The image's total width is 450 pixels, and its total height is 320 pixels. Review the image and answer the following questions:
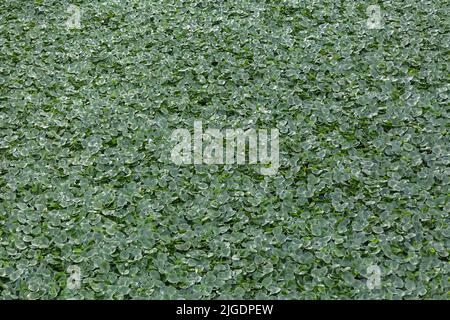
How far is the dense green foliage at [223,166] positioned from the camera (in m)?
1.88

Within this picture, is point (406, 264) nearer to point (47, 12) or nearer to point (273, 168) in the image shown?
point (273, 168)

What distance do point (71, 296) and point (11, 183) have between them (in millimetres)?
596

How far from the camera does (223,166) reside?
2.23 metres

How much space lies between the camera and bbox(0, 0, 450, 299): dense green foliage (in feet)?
6.17

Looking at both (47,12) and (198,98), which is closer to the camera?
(198,98)

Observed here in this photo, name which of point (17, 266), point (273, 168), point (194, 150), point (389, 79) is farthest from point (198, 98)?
point (17, 266)

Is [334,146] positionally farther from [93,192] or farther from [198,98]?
[93,192]

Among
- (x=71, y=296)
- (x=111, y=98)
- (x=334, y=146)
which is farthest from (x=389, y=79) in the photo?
(x=71, y=296)

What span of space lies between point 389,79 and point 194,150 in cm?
97

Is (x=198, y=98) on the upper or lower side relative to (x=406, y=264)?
upper

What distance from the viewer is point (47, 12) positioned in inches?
121
